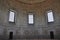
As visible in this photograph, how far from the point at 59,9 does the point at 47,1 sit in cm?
193

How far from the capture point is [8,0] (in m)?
13.6

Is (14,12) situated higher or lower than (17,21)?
Result: higher

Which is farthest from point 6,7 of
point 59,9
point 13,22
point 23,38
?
point 59,9

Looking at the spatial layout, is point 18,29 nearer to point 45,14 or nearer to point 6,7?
point 6,7

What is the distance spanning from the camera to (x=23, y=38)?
12844mm

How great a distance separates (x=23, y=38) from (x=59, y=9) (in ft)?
18.0

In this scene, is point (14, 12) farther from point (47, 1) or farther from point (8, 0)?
point (47, 1)

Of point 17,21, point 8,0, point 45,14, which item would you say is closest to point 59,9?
point 45,14

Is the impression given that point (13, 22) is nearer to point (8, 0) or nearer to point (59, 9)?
point (8, 0)

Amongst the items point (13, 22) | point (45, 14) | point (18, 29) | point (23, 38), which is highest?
point (45, 14)

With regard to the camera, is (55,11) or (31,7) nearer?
(55,11)

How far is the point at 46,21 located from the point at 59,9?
6.94 feet

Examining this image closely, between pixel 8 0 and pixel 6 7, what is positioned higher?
pixel 8 0

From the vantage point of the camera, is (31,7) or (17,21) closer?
A: (17,21)
